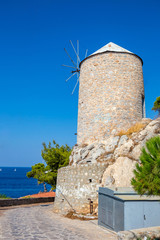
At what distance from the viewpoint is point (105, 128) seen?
15.9 meters

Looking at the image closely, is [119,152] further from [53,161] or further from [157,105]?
[53,161]

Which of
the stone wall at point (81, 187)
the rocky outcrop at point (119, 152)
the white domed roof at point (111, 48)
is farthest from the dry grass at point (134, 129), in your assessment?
the white domed roof at point (111, 48)

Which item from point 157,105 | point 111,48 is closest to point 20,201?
point 157,105

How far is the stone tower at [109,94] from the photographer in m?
16.1

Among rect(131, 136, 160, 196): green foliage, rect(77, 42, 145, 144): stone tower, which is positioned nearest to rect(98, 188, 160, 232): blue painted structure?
rect(131, 136, 160, 196): green foliage

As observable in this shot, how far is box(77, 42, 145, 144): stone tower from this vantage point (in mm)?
16062

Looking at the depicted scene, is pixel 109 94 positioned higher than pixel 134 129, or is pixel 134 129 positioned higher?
pixel 109 94

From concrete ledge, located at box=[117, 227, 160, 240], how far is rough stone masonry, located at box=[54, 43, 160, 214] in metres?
5.44

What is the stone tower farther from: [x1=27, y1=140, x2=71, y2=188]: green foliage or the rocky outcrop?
[x1=27, y1=140, x2=71, y2=188]: green foliage

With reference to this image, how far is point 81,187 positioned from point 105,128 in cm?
484

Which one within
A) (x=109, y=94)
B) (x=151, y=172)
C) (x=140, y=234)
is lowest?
(x=140, y=234)

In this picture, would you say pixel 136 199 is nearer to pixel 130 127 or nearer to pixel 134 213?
pixel 134 213

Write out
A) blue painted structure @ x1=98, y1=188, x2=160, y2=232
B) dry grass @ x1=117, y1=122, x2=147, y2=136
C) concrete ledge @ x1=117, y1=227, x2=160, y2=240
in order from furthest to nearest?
dry grass @ x1=117, y1=122, x2=147, y2=136 → blue painted structure @ x1=98, y1=188, x2=160, y2=232 → concrete ledge @ x1=117, y1=227, x2=160, y2=240

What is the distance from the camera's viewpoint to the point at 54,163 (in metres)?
22.2
